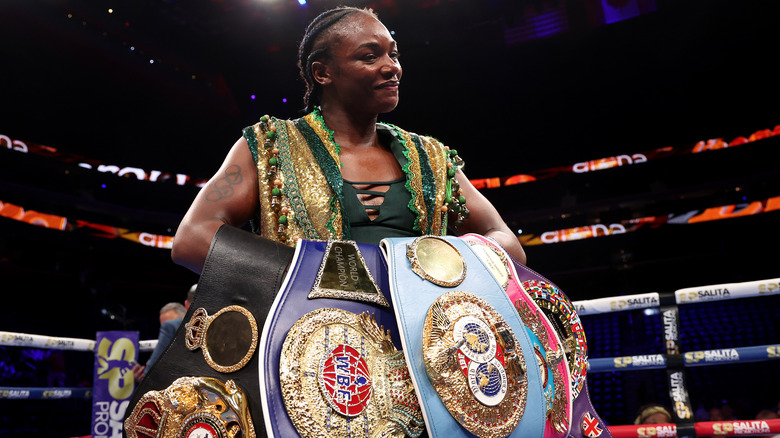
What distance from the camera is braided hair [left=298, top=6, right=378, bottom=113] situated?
4.41ft

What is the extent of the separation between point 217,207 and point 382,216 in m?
0.31

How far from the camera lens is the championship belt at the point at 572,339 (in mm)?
969

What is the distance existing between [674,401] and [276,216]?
1696 mm

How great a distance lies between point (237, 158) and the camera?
116 cm

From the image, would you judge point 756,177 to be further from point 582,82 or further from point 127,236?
point 127,236

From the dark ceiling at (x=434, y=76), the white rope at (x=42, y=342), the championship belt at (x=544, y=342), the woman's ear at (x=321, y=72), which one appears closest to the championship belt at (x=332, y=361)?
the championship belt at (x=544, y=342)

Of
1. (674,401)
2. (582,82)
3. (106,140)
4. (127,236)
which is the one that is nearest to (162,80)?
(106,140)

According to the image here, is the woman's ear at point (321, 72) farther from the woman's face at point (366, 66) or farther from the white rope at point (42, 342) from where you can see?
the white rope at point (42, 342)

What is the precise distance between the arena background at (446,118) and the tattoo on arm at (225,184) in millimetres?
6131

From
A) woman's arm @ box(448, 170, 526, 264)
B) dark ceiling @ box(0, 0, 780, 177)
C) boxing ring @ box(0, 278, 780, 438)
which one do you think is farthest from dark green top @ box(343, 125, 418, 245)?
dark ceiling @ box(0, 0, 780, 177)

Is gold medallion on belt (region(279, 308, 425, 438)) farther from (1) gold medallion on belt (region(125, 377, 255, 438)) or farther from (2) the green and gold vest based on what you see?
(2) the green and gold vest

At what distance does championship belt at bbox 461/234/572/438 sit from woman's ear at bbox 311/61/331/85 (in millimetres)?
564

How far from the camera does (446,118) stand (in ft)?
32.2

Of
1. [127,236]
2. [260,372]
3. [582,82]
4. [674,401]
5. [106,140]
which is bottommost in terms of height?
[674,401]
